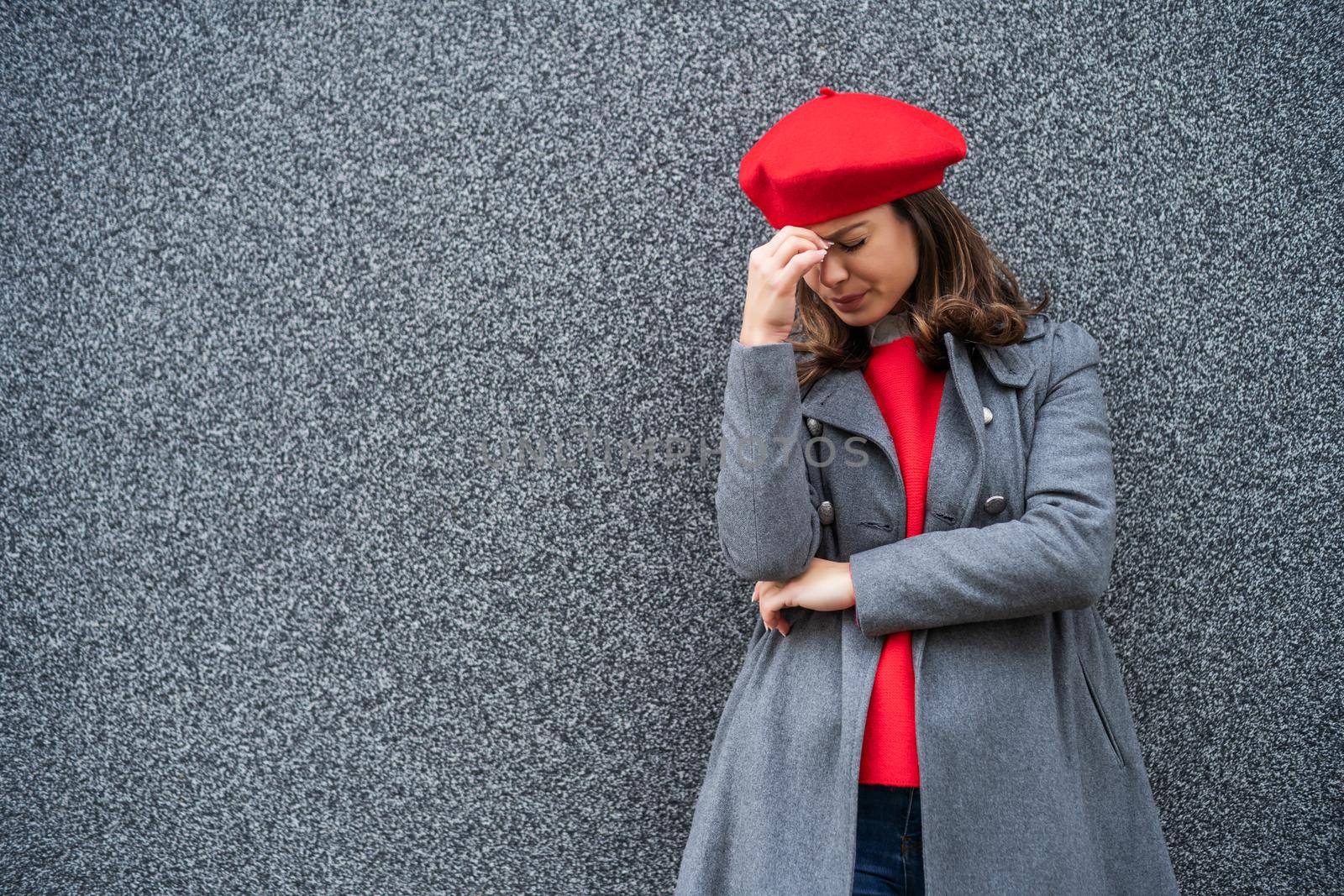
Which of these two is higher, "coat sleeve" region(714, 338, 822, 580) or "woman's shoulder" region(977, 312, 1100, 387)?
"woman's shoulder" region(977, 312, 1100, 387)

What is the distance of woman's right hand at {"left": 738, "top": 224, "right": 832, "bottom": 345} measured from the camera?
2.84 feet

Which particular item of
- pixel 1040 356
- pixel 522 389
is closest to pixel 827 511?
pixel 1040 356

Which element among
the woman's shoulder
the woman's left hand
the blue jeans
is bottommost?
the blue jeans

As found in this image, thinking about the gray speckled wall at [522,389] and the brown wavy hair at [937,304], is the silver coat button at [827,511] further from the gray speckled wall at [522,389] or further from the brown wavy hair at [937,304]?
the gray speckled wall at [522,389]

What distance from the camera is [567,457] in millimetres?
1256

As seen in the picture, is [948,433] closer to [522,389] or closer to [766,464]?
[766,464]

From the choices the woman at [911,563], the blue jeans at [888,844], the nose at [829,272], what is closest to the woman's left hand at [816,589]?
the woman at [911,563]

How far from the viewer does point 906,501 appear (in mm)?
915

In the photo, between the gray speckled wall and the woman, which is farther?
the gray speckled wall

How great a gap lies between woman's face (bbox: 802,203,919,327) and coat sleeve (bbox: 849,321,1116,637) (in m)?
0.23

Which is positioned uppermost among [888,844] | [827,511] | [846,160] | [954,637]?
[846,160]

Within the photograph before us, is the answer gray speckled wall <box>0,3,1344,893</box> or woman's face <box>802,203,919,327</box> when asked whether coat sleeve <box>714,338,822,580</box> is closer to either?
woman's face <box>802,203,919,327</box>

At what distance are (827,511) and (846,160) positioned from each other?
14.7 inches

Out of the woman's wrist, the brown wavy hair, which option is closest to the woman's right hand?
the woman's wrist
